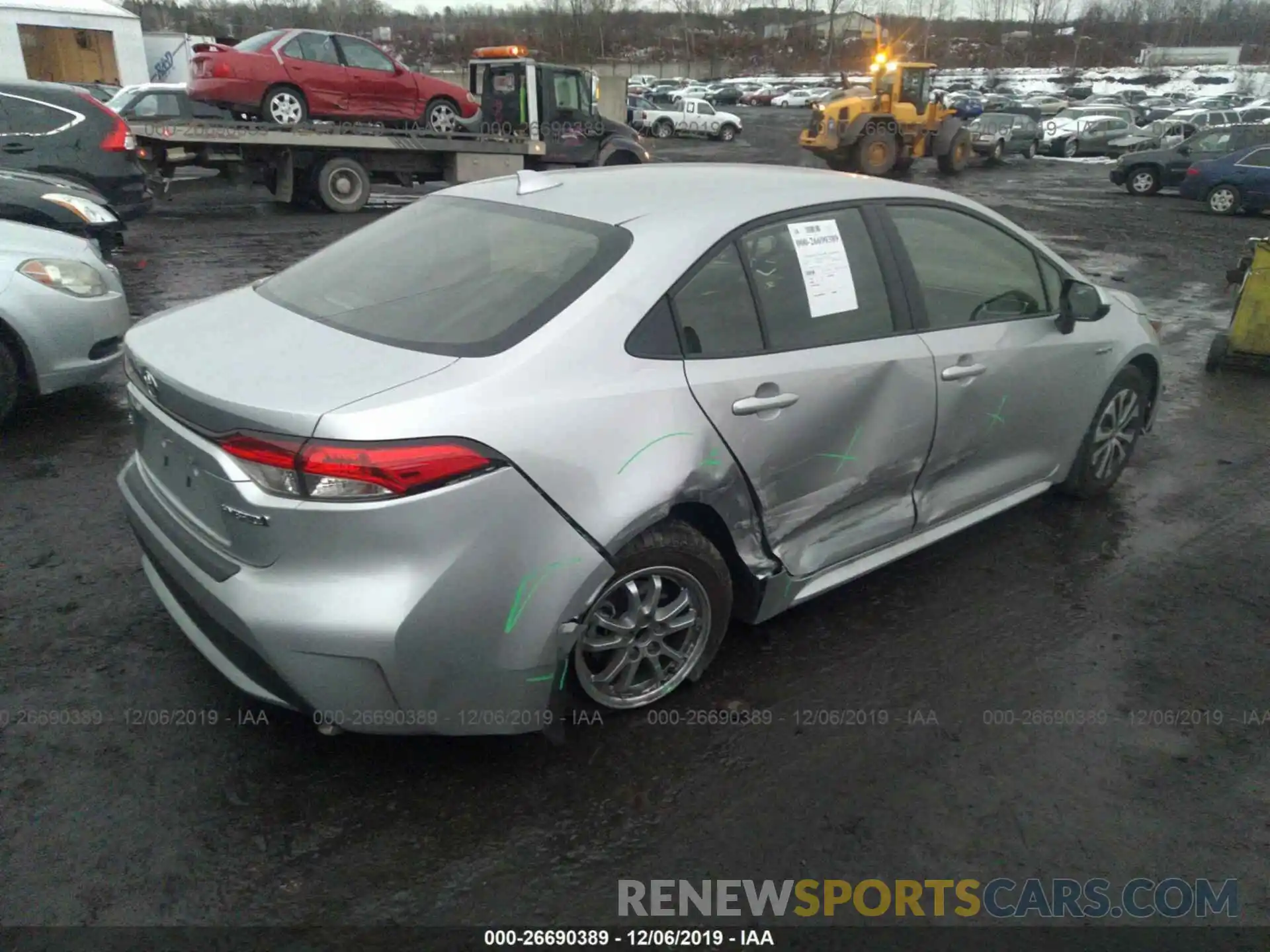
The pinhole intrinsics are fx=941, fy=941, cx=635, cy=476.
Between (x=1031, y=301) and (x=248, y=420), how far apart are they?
3.19m

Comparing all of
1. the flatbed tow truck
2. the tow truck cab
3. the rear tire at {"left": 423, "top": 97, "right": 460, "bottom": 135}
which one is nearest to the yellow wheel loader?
the flatbed tow truck

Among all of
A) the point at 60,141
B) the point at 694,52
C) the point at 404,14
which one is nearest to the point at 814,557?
the point at 60,141

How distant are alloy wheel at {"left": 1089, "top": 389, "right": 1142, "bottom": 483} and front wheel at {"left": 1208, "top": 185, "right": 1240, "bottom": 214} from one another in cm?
1653

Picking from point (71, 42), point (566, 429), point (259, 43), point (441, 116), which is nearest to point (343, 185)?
point (259, 43)

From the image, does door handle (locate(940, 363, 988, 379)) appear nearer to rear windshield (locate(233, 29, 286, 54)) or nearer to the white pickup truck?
rear windshield (locate(233, 29, 286, 54))

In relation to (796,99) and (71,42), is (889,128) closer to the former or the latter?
(71,42)

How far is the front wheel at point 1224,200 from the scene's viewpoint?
1786 centimetres

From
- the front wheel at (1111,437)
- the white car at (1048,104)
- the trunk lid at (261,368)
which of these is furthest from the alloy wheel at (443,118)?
the white car at (1048,104)

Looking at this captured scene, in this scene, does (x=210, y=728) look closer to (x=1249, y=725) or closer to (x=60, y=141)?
(x=1249, y=725)

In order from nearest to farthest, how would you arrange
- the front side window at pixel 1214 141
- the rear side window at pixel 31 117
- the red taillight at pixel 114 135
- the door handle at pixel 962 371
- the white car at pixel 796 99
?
the door handle at pixel 962 371 → the rear side window at pixel 31 117 → the red taillight at pixel 114 135 → the front side window at pixel 1214 141 → the white car at pixel 796 99

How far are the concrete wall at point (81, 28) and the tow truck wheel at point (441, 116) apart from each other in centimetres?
1555

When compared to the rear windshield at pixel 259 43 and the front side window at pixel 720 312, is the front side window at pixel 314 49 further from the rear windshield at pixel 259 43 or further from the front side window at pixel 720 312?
the front side window at pixel 720 312

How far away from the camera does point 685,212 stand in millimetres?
3025

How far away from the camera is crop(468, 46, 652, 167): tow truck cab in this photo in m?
17.1
